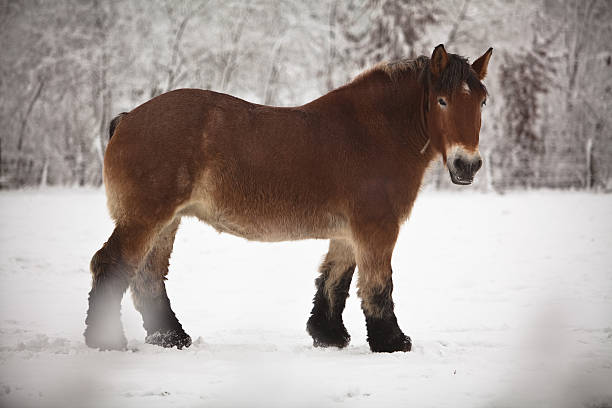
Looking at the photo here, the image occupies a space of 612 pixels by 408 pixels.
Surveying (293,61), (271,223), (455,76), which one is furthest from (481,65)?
(293,61)

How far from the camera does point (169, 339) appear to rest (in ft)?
16.5

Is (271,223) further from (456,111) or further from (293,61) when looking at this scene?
(293,61)

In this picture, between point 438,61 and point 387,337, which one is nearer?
point 438,61

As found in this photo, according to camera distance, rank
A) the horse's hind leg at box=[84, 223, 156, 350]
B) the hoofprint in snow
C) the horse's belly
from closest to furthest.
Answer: the hoofprint in snow < the horse's hind leg at box=[84, 223, 156, 350] < the horse's belly

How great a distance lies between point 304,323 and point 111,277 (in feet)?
8.60

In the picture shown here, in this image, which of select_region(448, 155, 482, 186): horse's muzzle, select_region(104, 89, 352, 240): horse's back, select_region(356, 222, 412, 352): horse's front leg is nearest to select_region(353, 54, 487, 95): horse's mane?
select_region(448, 155, 482, 186): horse's muzzle

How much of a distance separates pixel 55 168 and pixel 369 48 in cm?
1606

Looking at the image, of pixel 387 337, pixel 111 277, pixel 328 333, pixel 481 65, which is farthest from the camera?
pixel 328 333

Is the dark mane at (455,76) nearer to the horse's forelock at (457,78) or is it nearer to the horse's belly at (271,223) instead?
the horse's forelock at (457,78)

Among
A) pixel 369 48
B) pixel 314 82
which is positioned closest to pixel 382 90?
pixel 369 48

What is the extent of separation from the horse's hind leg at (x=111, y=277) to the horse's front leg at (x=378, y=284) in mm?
1784

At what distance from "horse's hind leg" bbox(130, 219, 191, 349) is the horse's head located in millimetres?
2442

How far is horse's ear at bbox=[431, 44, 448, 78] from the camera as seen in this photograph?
4738mm

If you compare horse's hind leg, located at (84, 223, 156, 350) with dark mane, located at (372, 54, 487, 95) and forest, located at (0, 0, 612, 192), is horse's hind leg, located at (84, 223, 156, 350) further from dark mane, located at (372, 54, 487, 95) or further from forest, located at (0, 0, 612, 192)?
forest, located at (0, 0, 612, 192)
